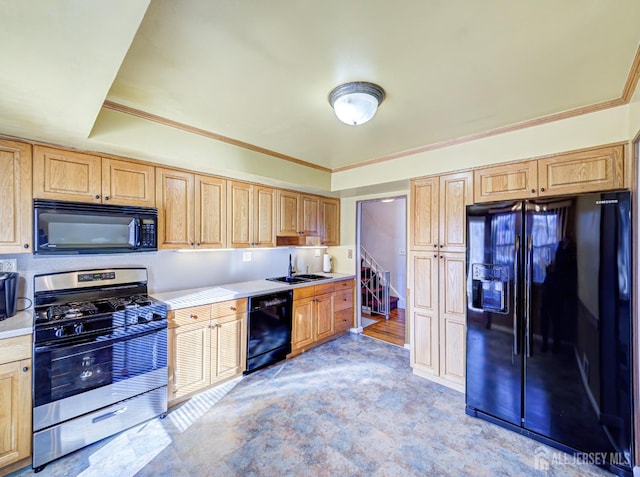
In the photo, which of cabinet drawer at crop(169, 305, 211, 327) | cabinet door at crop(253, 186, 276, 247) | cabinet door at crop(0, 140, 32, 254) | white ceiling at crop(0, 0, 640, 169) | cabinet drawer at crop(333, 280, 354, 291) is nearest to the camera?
white ceiling at crop(0, 0, 640, 169)

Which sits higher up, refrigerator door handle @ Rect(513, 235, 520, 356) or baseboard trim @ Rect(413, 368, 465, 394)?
refrigerator door handle @ Rect(513, 235, 520, 356)

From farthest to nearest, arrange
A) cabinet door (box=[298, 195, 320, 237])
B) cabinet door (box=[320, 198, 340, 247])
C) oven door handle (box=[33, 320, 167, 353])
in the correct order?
1. cabinet door (box=[320, 198, 340, 247])
2. cabinet door (box=[298, 195, 320, 237])
3. oven door handle (box=[33, 320, 167, 353])

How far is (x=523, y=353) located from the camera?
2.12 metres

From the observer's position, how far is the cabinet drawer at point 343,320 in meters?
4.07

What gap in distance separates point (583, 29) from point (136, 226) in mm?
3153

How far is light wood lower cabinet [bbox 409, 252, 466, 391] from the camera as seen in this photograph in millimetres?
2781

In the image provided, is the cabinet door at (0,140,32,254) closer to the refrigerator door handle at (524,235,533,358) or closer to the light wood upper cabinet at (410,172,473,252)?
the light wood upper cabinet at (410,172,473,252)

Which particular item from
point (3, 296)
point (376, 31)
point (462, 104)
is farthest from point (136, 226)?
point (462, 104)

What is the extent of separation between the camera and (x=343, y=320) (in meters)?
4.19

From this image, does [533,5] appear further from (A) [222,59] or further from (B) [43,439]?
(B) [43,439]

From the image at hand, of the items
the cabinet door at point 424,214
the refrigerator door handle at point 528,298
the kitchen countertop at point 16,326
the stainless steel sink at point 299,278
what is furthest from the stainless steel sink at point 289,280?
the refrigerator door handle at point 528,298

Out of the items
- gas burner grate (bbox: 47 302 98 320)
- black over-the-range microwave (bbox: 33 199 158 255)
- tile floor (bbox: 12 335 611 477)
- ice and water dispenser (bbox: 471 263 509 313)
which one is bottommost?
tile floor (bbox: 12 335 611 477)

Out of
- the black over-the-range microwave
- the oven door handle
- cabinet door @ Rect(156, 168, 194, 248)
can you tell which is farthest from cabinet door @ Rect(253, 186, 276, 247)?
the oven door handle

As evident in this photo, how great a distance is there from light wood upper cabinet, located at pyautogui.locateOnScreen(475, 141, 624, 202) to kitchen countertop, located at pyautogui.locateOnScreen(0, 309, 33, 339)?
3605mm
